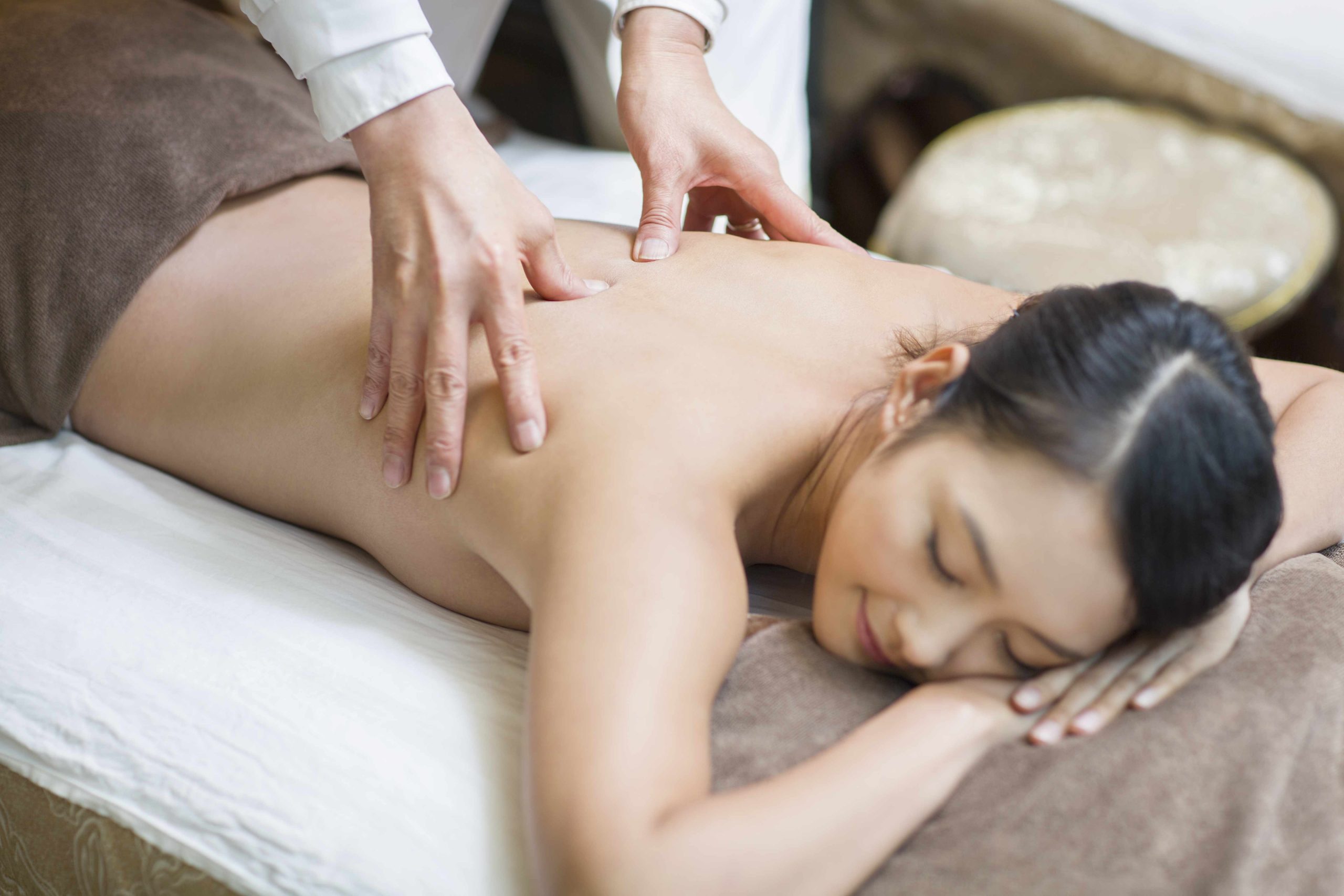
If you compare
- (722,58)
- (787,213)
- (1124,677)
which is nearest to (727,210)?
(787,213)

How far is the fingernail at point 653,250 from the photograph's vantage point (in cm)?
106

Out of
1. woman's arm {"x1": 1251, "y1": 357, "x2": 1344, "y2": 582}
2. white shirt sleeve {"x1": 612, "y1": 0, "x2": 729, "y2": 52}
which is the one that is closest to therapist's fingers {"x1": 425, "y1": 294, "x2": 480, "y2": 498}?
white shirt sleeve {"x1": 612, "y1": 0, "x2": 729, "y2": 52}

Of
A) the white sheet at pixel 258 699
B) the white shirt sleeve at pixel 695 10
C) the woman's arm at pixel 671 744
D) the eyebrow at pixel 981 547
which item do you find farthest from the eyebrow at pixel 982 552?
the white shirt sleeve at pixel 695 10

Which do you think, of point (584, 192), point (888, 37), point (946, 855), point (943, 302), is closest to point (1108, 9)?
point (888, 37)

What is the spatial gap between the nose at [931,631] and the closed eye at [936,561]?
0.08 feet

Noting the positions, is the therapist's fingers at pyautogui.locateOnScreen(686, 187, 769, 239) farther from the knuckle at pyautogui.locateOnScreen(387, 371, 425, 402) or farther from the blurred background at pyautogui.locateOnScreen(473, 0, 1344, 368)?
the blurred background at pyautogui.locateOnScreen(473, 0, 1344, 368)

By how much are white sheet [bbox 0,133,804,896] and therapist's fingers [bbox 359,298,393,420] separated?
191 millimetres

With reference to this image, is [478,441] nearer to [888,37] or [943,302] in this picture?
[943,302]

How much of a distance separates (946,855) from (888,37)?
231 cm

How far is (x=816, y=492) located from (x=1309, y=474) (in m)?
0.53

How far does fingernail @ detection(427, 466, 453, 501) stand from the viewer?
0.90 meters

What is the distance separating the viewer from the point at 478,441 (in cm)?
91

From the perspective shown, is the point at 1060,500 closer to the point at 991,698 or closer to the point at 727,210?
the point at 991,698

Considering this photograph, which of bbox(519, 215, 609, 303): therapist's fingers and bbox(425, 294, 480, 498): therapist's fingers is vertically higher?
bbox(519, 215, 609, 303): therapist's fingers
